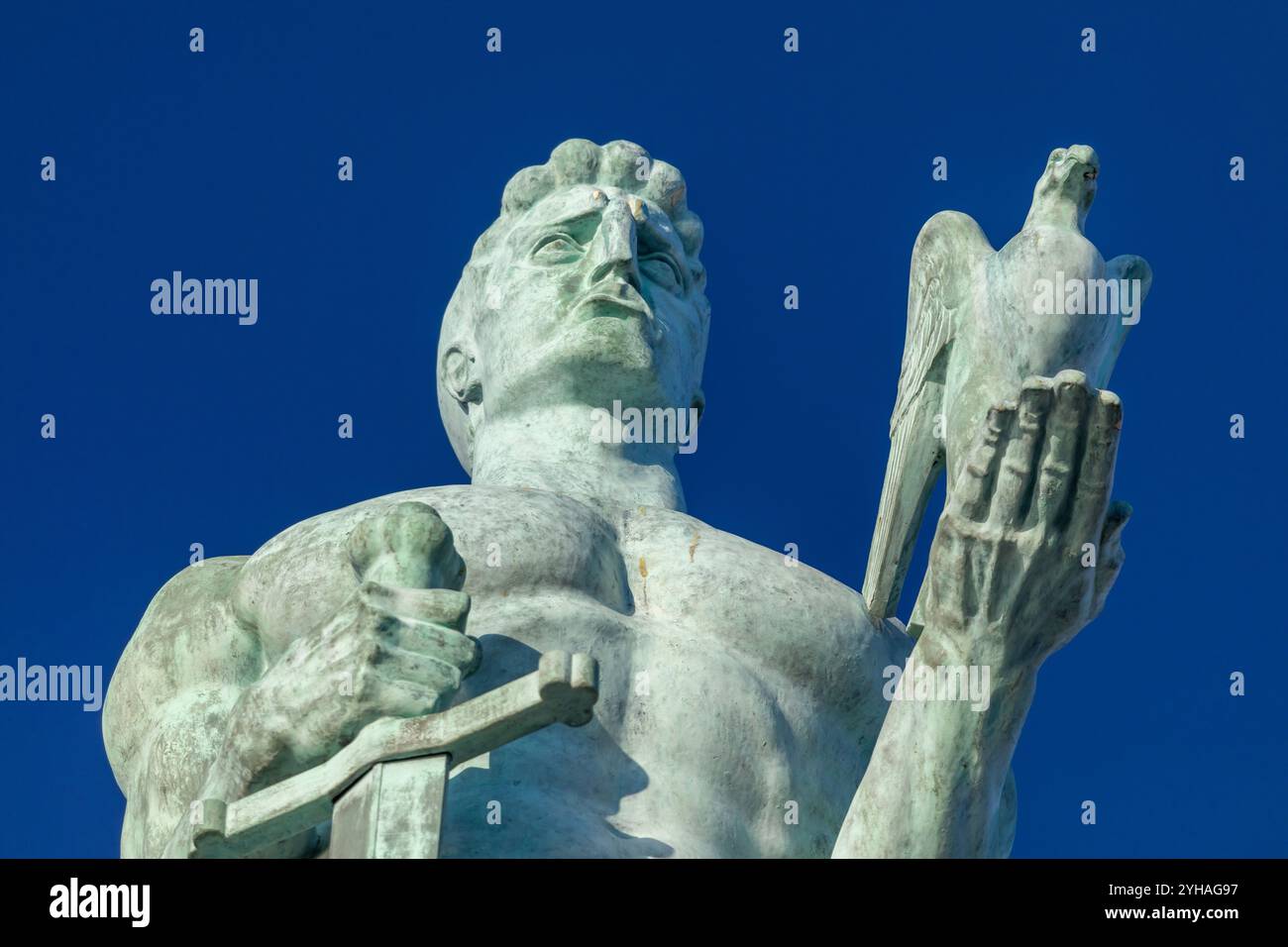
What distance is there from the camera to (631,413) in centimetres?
1822

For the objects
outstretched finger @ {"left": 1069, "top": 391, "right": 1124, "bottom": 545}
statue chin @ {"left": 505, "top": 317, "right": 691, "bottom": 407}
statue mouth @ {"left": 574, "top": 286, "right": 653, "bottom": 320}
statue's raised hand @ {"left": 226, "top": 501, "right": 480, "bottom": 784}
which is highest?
statue mouth @ {"left": 574, "top": 286, "right": 653, "bottom": 320}

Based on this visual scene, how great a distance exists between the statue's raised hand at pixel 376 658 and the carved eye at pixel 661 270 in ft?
13.8

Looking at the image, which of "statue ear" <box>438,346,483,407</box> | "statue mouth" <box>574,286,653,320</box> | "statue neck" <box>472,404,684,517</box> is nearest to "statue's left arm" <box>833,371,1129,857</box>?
"statue neck" <box>472,404,684,517</box>

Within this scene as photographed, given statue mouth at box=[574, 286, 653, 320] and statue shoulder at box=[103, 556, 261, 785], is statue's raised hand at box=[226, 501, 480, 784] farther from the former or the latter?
statue mouth at box=[574, 286, 653, 320]

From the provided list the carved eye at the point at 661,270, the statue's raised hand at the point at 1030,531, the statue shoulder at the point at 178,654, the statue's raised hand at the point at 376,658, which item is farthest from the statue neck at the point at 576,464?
the statue's raised hand at the point at 1030,531

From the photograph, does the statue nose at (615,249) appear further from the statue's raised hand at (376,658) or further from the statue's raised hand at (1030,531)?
the statue's raised hand at (1030,531)

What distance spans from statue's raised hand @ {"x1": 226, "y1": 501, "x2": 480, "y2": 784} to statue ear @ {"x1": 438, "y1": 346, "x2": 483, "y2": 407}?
4258mm

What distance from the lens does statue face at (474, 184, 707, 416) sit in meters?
18.2

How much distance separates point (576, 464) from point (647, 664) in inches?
78.2

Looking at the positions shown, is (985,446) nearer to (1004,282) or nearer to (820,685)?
(1004,282)

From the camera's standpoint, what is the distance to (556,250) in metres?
18.9

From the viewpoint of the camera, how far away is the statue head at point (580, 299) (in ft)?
59.8

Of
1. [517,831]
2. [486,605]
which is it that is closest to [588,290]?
[486,605]

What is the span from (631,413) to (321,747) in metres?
4.05
